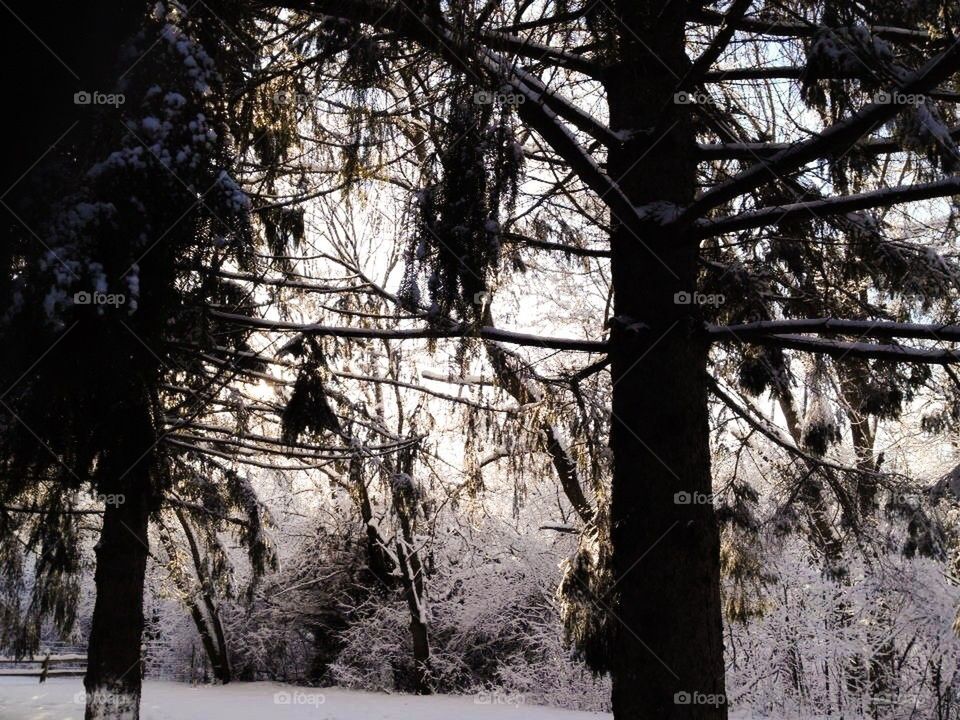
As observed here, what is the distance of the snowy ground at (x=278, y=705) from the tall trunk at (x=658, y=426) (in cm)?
676

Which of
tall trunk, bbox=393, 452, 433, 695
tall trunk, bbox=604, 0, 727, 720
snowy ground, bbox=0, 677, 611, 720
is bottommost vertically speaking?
snowy ground, bbox=0, 677, 611, 720

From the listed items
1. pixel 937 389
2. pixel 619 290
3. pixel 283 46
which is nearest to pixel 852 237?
pixel 937 389

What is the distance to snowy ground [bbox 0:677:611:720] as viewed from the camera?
9570mm

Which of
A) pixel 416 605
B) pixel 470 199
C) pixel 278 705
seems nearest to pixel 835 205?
pixel 470 199

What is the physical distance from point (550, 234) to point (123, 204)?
2.97 meters

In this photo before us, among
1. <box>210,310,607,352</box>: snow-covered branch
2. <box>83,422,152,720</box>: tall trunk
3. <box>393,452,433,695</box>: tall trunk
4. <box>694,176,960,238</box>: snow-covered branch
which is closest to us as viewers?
<box>694,176,960,238</box>: snow-covered branch

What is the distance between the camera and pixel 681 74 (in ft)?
12.0

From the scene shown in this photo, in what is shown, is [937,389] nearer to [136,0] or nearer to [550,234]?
[550,234]

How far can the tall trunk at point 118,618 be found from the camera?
5.59m

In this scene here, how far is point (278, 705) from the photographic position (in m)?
10.7

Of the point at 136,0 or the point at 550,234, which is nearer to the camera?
the point at 136,0

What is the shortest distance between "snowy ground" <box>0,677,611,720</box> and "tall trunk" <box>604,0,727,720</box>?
6765 mm

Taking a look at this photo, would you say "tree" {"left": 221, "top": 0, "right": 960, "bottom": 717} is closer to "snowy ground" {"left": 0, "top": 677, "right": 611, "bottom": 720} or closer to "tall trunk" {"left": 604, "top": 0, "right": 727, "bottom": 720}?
"tall trunk" {"left": 604, "top": 0, "right": 727, "bottom": 720}

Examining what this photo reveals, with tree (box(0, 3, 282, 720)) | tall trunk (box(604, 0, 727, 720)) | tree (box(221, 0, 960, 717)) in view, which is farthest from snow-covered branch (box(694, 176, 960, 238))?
tree (box(0, 3, 282, 720))
